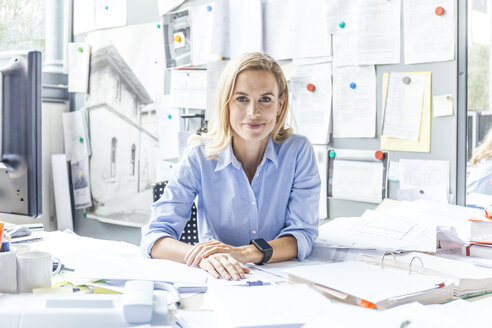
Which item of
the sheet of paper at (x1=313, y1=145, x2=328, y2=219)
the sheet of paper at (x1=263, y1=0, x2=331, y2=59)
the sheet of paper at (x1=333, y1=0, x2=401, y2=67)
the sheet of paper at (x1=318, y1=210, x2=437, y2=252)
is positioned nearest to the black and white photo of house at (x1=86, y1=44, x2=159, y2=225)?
the sheet of paper at (x1=263, y1=0, x2=331, y2=59)

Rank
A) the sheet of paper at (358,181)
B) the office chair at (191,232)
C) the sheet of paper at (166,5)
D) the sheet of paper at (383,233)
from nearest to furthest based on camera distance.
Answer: the sheet of paper at (383,233) < the office chair at (191,232) < the sheet of paper at (358,181) < the sheet of paper at (166,5)

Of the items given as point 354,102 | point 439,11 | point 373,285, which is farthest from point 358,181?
point 373,285

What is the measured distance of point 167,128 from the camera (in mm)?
2471

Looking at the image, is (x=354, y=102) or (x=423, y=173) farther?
(x=354, y=102)

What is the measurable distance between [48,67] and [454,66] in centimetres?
218

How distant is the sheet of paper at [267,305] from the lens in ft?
2.36

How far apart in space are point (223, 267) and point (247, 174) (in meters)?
0.50

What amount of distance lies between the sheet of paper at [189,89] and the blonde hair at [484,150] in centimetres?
115

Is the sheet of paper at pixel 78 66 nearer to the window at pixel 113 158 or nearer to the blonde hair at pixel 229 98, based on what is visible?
the window at pixel 113 158

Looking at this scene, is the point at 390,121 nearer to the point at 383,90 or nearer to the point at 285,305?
the point at 383,90

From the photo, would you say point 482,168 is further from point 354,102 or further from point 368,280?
point 368,280

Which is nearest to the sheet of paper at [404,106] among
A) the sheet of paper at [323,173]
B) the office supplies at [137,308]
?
the sheet of paper at [323,173]

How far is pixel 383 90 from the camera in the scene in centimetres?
184

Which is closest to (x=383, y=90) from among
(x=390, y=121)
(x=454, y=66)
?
(x=390, y=121)
